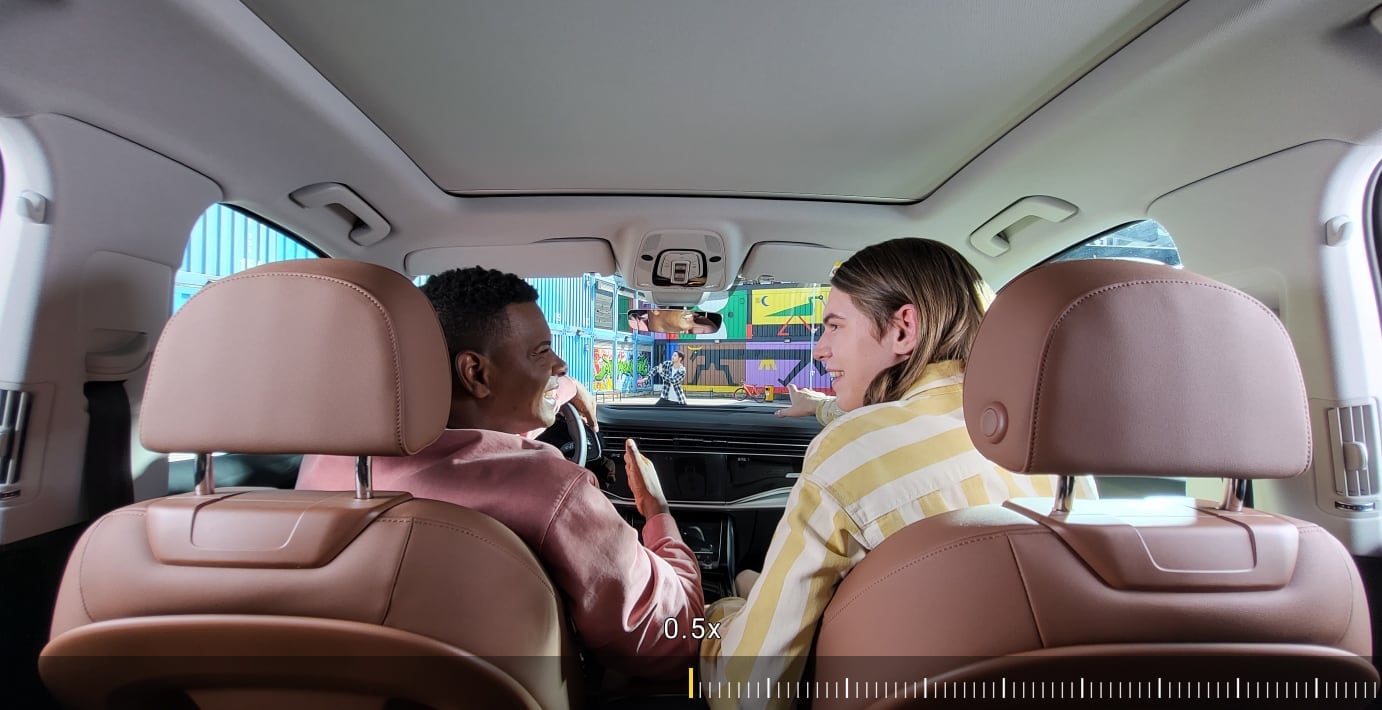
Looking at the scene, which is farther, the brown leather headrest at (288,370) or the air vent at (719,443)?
the air vent at (719,443)

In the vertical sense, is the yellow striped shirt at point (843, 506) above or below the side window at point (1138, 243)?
below

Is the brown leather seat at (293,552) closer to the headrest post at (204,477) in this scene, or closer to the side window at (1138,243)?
the headrest post at (204,477)

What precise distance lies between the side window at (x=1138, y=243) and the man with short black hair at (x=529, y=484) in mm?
2100

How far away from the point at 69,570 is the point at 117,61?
115 centimetres

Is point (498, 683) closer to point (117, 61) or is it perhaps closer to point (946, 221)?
point (117, 61)

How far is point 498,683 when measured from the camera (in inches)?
36.4

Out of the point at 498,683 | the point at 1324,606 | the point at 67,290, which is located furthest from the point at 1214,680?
the point at 67,290

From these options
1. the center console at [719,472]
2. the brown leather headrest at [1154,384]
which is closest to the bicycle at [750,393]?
the center console at [719,472]

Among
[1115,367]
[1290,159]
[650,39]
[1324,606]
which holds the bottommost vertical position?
[1324,606]

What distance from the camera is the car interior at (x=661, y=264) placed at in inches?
32.5

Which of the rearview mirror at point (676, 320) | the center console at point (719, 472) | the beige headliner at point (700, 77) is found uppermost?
the beige headliner at point (700, 77)

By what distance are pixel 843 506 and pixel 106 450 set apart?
2086mm

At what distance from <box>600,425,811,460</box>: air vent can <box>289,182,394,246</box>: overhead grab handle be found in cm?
177

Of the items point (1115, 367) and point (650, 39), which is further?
point (650, 39)
